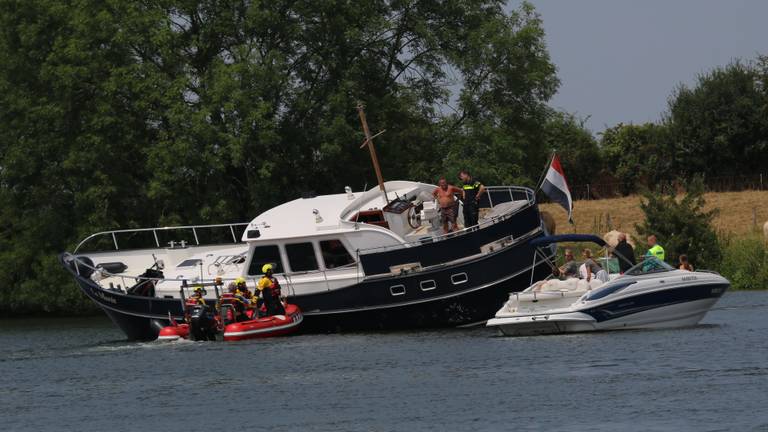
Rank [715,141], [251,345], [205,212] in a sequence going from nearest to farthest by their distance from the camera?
[251,345] → [205,212] → [715,141]

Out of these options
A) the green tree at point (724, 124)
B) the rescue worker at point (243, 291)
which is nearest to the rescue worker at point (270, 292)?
the rescue worker at point (243, 291)

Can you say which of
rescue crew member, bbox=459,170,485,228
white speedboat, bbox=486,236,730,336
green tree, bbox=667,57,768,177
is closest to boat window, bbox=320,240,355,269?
rescue crew member, bbox=459,170,485,228

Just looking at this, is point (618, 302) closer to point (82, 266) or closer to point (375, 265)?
point (375, 265)

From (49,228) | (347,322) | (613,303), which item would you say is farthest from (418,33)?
(613,303)

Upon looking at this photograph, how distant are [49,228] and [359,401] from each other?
107 ft

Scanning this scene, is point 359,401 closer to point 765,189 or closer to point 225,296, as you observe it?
point 225,296

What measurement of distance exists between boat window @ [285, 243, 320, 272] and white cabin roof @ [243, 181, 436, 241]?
0.30 meters

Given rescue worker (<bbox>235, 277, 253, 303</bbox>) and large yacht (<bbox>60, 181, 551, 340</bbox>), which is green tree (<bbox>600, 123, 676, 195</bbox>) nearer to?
large yacht (<bbox>60, 181, 551, 340</bbox>)

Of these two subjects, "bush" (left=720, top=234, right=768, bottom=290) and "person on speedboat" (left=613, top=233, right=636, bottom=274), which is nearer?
"person on speedboat" (left=613, top=233, right=636, bottom=274)

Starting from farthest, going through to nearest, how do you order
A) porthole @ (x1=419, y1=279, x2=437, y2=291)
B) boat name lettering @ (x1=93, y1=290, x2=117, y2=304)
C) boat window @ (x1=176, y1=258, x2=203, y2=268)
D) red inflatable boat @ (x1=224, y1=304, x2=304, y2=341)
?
boat window @ (x1=176, y1=258, x2=203, y2=268) → boat name lettering @ (x1=93, y1=290, x2=117, y2=304) → red inflatable boat @ (x1=224, y1=304, x2=304, y2=341) → porthole @ (x1=419, y1=279, x2=437, y2=291)

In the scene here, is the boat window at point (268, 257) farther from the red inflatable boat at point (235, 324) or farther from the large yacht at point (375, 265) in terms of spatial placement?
the red inflatable boat at point (235, 324)

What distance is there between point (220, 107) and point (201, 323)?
18.0 metres

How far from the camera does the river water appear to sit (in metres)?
24.4

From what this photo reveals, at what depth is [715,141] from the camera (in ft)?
258
